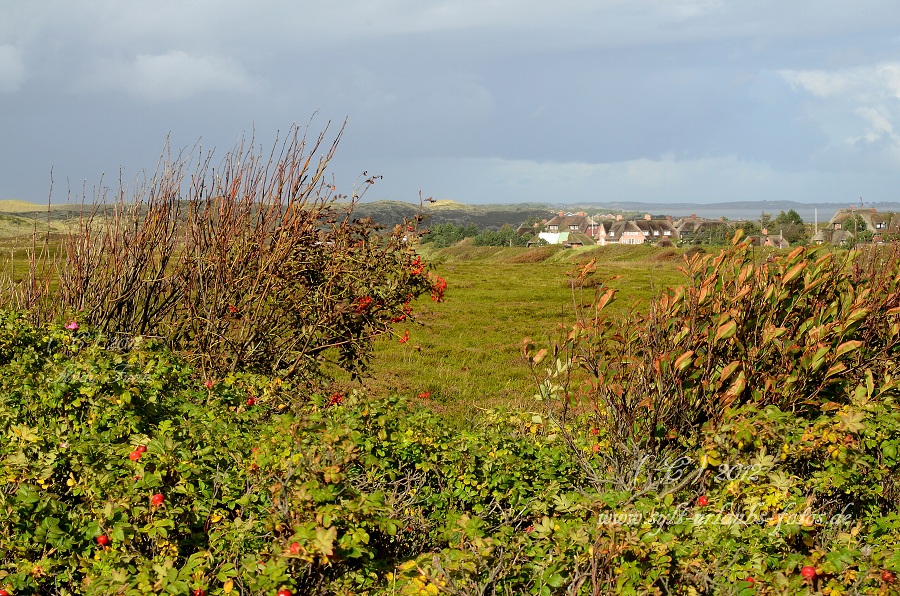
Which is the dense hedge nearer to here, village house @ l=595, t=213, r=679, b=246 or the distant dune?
village house @ l=595, t=213, r=679, b=246

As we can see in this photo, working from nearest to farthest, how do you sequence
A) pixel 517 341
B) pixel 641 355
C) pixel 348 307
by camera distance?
pixel 641 355 → pixel 348 307 → pixel 517 341

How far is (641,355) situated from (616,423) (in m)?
0.63

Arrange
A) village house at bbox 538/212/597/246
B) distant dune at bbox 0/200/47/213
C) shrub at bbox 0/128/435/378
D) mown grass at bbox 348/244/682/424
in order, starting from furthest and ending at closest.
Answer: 1. village house at bbox 538/212/597/246
2. distant dune at bbox 0/200/47/213
3. mown grass at bbox 348/244/682/424
4. shrub at bbox 0/128/435/378

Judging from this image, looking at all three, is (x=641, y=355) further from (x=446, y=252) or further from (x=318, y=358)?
(x=446, y=252)

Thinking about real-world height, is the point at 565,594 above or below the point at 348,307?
below

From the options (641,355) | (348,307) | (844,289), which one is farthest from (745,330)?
(348,307)

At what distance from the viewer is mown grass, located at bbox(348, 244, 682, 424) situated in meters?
9.36

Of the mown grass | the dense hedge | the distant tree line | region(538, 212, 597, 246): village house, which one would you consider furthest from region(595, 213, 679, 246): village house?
the dense hedge

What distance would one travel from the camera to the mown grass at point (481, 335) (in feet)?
30.7

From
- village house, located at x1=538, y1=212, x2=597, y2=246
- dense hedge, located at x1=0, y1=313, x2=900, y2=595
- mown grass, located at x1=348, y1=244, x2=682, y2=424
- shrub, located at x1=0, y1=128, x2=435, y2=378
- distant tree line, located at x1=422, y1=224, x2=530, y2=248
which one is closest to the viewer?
dense hedge, located at x1=0, y1=313, x2=900, y2=595

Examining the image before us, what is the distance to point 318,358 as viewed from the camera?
7.25 metres

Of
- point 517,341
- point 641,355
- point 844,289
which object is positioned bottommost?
point 517,341

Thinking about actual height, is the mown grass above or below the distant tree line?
below

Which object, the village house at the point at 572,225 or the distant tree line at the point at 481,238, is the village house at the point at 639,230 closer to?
the village house at the point at 572,225
